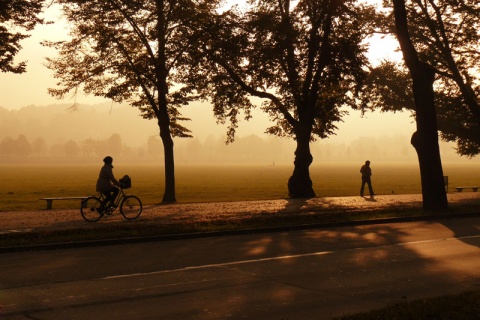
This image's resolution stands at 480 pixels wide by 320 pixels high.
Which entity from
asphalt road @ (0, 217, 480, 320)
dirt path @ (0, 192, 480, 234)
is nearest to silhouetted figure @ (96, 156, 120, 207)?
dirt path @ (0, 192, 480, 234)

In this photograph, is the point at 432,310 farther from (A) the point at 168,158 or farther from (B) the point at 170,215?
(A) the point at 168,158

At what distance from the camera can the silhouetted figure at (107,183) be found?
16422mm

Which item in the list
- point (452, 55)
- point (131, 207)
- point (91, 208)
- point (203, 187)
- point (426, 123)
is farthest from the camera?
point (203, 187)

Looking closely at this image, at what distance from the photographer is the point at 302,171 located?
27734mm

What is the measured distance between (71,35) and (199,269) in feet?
62.5

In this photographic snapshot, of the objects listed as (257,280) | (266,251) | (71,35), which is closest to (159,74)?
(71,35)

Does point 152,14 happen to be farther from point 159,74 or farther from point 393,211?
point 393,211

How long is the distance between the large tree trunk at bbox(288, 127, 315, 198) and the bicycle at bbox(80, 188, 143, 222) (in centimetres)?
1193

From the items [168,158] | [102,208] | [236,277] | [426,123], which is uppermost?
[426,123]

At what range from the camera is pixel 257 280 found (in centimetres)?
827

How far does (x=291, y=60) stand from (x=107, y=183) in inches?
507

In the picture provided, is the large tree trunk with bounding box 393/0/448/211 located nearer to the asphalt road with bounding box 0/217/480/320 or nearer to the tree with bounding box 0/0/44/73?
the asphalt road with bounding box 0/217/480/320

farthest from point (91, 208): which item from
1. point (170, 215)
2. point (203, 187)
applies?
point (203, 187)

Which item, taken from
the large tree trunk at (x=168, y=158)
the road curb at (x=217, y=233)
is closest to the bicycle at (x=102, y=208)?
the road curb at (x=217, y=233)
